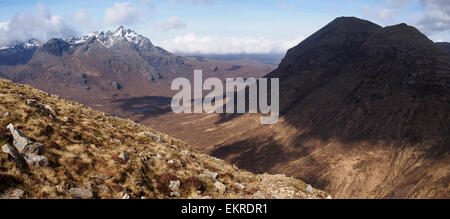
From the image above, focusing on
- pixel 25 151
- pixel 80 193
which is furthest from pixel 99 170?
pixel 25 151

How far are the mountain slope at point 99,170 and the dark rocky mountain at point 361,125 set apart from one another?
70.7 m

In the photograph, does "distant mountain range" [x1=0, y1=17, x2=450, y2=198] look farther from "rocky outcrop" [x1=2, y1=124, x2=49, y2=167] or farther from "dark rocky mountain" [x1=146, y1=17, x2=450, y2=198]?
"rocky outcrop" [x1=2, y1=124, x2=49, y2=167]

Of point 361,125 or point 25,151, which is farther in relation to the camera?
point 361,125

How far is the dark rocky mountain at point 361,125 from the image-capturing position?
86.4m

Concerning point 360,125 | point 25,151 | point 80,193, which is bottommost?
point 360,125

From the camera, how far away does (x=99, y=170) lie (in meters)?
17.0

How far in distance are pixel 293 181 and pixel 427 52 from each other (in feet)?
472

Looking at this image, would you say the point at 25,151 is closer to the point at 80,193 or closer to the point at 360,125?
the point at 80,193

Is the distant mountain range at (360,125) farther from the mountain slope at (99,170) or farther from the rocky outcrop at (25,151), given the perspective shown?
the rocky outcrop at (25,151)

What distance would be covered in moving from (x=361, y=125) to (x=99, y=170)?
123 m

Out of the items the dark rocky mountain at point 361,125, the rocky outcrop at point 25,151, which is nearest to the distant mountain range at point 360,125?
the dark rocky mountain at point 361,125

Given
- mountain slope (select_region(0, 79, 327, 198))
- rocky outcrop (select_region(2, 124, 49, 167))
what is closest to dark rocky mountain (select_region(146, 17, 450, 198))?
mountain slope (select_region(0, 79, 327, 198))

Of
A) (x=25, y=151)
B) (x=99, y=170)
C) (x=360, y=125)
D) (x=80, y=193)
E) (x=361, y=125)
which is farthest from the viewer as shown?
(x=360, y=125)
